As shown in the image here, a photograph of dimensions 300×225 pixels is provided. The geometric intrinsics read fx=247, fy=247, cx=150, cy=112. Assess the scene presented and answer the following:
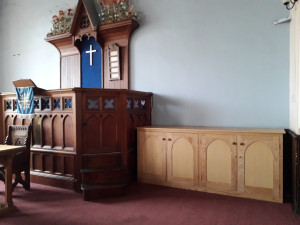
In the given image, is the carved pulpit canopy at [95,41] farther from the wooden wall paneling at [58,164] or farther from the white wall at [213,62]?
the wooden wall paneling at [58,164]

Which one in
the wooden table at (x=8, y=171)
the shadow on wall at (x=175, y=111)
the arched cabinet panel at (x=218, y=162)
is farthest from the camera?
the shadow on wall at (x=175, y=111)

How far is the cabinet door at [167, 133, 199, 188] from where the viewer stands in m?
3.62

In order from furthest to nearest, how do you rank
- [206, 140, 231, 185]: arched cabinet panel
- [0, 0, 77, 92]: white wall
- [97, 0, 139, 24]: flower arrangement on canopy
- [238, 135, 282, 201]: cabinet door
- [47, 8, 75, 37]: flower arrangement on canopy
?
[0, 0, 77, 92]: white wall < [47, 8, 75, 37]: flower arrangement on canopy < [97, 0, 139, 24]: flower arrangement on canopy < [206, 140, 231, 185]: arched cabinet panel < [238, 135, 282, 201]: cabinet door

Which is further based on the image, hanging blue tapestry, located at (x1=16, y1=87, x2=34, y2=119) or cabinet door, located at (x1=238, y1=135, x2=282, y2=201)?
hanging blue tapestry, located at (x1=16, y1=87, x2=34, y2=119)

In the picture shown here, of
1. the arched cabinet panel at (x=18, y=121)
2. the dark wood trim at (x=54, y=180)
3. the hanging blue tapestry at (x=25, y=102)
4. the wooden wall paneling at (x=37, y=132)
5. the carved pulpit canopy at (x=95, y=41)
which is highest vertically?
the carved pulpit canopy at (x=95, y=41)

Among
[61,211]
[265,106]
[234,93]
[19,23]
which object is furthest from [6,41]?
[265,106]

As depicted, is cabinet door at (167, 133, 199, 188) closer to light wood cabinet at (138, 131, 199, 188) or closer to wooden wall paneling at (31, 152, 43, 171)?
light wood cabinet at (138, 131, 199, 188)

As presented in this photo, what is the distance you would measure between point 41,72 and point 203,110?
4.07m

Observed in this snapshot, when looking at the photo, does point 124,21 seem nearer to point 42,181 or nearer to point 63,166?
point 63,166

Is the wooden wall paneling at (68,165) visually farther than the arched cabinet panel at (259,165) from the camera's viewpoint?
Yes

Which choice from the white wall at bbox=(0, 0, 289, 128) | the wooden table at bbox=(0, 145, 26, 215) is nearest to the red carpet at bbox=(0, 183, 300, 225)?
the wooden table at bbox=(0, 145, 26, 215)

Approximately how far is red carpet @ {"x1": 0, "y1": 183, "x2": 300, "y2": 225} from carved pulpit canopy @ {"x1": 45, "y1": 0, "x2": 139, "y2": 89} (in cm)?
237

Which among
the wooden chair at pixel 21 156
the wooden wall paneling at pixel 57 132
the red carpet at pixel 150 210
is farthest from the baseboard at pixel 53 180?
the wooden wall paneling at pixel 57 132

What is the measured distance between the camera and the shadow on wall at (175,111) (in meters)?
4.27
